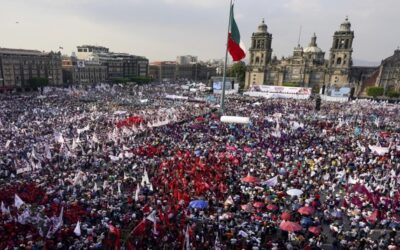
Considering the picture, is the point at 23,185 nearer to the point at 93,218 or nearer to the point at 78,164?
the point at 78,164

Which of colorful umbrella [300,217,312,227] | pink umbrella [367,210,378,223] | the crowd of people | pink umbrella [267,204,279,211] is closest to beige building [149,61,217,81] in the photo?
the crowd of people

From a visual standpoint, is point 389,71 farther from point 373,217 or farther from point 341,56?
point 373,217

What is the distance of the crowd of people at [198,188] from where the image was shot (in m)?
12.4

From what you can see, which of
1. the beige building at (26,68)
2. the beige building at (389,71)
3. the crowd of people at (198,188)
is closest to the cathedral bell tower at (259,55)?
the beige building at (389,71)

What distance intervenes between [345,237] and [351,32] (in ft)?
254

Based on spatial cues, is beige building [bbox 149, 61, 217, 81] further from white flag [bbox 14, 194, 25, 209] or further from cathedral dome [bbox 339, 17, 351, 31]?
white flag [bbox 14, 194, 25, 209]

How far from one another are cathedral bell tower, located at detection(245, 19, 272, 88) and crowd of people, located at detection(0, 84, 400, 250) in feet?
185

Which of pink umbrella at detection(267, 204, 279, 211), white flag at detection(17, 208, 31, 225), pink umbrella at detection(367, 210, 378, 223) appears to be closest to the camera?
white flag at detection(17, 208, 31, 225)

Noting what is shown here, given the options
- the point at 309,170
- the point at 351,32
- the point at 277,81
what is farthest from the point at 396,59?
the point at 309,170

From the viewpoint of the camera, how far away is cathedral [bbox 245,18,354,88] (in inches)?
3086

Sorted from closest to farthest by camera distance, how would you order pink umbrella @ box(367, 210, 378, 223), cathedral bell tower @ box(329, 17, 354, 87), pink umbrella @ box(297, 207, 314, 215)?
pink umbrella @ box(367, 210, 378, 223) < pink umbrella @ box(297, 207, 314, 215) < cathedral bell tower @ box(329, 17, 354, 87)

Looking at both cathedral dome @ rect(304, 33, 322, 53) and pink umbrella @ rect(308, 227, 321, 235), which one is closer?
pink umbrella @ rect(308, 227, 321, 235)

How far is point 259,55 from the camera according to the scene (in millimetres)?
87312

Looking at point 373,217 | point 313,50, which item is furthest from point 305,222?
point 313,50
